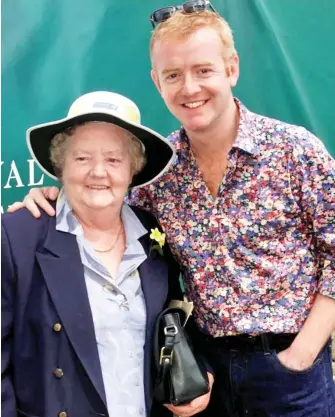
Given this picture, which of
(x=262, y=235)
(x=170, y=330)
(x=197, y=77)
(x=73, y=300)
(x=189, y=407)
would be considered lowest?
(x=189, y=407)

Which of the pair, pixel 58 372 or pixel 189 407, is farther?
pixel 189 407

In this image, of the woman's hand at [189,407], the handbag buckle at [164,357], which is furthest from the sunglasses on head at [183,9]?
the woman's hand at [189,407]

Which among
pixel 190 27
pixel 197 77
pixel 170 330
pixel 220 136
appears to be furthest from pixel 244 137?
pixel 170 330

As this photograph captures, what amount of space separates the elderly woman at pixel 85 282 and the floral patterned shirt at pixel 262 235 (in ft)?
0.54

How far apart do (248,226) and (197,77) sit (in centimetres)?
51

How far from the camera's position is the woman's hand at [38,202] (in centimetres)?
176

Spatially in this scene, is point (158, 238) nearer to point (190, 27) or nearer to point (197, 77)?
point (197, 77)

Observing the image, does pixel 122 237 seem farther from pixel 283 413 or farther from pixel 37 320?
pixel 283 413

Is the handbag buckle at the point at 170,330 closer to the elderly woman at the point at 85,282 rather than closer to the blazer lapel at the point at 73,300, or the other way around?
the elderly woman at the point at 85,282

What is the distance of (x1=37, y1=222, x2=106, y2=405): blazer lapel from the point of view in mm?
1629

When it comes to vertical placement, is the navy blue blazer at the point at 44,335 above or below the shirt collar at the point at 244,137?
below

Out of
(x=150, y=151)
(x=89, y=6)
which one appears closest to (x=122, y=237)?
(x=150, y=151)

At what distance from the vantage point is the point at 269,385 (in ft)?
6.33

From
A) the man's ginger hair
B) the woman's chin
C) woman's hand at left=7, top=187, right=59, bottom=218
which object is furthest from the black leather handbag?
the man's ginger hair
